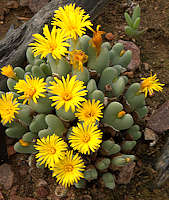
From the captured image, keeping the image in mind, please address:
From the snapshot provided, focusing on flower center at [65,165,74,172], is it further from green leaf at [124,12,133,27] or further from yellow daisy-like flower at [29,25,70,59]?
green leaf at [124,12,133,27]

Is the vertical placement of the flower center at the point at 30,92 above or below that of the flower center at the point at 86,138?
above

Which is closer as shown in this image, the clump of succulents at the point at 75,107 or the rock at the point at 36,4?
the clump of succulents at the point at 75,107

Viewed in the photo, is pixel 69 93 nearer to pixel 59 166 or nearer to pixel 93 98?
pixel 93 98

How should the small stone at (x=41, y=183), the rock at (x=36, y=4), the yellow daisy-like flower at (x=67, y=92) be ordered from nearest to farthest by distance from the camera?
the yellow daisy-like flower at (x=67, y=92), the small stone at (x=41, y=183), the rock at (x=36, y=4)

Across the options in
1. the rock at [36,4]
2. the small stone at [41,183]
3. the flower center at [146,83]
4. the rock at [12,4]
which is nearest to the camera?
the flower center at [146,83]

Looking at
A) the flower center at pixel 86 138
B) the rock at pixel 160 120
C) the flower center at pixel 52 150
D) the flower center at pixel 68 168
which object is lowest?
the rock at pixel 160 120

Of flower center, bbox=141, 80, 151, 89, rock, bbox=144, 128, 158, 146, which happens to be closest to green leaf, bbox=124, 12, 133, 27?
flower center, bbox=141, 80, 151, 89

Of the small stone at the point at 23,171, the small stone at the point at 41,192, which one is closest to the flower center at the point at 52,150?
the small stone at the point at 41,192

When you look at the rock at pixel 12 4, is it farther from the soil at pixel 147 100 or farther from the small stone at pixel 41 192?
the small stone at pixel 41 192
